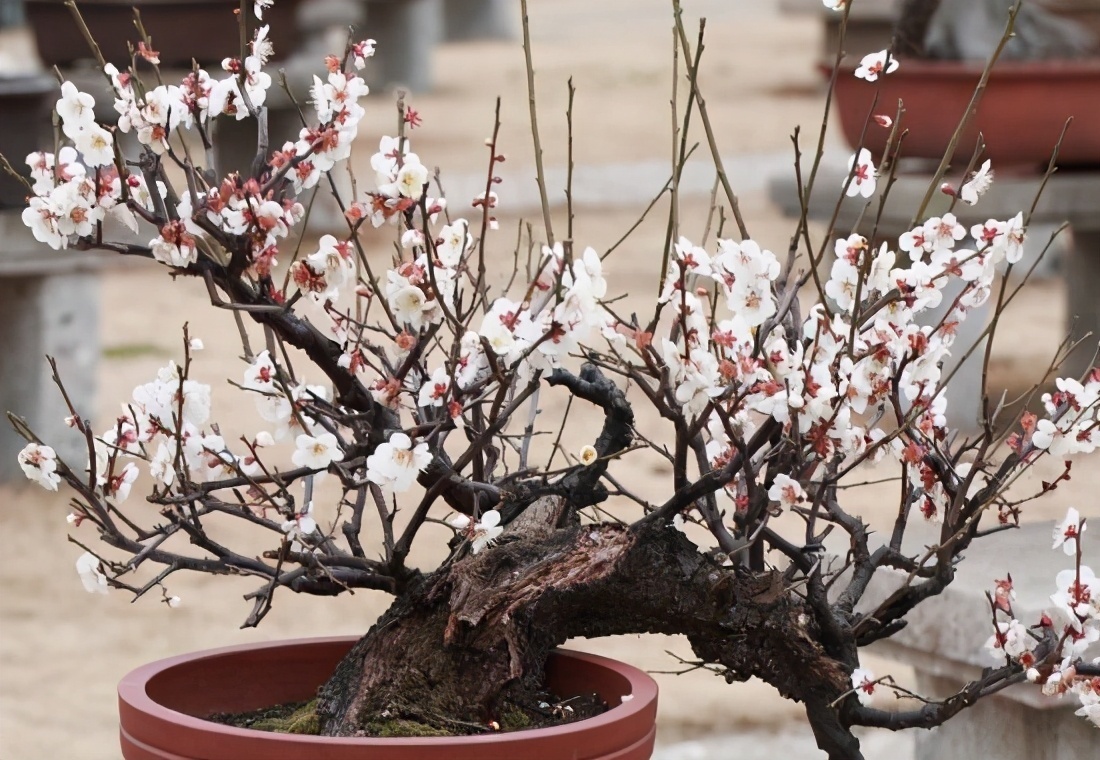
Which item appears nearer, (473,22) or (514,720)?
(514,720)

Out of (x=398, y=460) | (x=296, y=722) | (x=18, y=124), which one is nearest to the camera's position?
(x=398, y=460)

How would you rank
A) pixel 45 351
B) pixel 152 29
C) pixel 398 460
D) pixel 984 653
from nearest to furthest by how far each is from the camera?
pixel 398 460 → pixel 984 653 → pixel 45 351 → pixel 152 29

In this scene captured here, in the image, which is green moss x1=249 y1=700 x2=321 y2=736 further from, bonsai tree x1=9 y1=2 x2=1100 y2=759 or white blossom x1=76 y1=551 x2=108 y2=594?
white blossom x1=76 y1=551 x2=108 y2=594

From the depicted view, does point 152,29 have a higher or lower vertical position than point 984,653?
higher

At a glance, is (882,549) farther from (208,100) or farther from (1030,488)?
(1030,488)

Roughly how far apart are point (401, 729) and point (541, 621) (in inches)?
6.3

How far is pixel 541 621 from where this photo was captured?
1.49m

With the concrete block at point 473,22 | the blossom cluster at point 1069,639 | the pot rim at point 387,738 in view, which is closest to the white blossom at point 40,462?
the pot rim at point 387,738

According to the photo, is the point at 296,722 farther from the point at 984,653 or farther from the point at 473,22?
the point at 473,22

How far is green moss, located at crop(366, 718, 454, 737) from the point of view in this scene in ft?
4.71

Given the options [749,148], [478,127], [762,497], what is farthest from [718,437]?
[478,127]

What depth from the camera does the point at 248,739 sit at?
4.37 ft

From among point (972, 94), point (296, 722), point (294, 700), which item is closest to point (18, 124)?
point (972, 94)

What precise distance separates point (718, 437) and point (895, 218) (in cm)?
288
